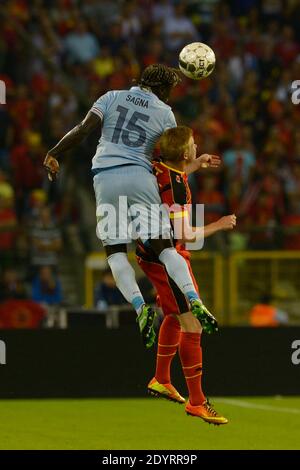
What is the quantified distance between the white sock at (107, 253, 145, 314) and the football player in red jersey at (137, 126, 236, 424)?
228 millimetres

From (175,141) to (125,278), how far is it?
3.67 feet

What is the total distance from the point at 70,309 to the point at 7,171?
118 inches

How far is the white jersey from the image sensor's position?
10.2 meters

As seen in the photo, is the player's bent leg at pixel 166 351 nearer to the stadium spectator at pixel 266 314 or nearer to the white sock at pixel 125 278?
the white sock at pixel 125 278

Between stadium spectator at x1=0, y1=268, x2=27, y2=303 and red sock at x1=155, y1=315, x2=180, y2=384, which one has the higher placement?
stadium spectator at x1=0, y1=268, x2=27, y2=303

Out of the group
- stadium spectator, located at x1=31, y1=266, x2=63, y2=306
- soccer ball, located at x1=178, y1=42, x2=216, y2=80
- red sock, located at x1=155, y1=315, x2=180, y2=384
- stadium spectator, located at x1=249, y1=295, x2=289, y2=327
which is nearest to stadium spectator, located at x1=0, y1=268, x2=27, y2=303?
stadium spectator, located at x1=31, y1=266, x2=63, y2=306

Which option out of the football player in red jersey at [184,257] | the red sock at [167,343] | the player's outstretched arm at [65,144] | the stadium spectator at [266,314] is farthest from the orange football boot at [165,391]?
the stadium spectator at [266,314]

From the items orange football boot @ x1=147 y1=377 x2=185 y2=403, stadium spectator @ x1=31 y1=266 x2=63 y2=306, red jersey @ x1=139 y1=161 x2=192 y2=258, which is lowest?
orange football boot @ x1=147 y1=377 x2=185 y2=403

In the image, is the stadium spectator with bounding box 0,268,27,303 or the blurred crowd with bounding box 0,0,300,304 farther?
the blurred crowd with bounding box 0,0,300,304

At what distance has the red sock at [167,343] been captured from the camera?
10.6 meters

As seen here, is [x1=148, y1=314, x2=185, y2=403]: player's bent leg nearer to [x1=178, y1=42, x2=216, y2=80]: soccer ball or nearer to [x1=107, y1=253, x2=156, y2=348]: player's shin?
[x1=107, y1=253, x2=156, y2=348]: player's shin

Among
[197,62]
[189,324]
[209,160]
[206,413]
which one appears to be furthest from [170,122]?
[206,413]

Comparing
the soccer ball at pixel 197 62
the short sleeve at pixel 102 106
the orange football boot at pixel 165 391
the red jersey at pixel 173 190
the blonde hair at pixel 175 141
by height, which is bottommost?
the orange football boot at pixel 165 391

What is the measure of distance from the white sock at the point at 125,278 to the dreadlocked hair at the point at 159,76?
1352mm
